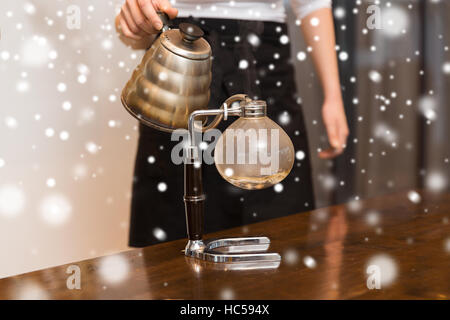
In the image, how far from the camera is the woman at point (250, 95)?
4.39 ft

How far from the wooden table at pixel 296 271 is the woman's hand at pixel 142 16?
1.17ft

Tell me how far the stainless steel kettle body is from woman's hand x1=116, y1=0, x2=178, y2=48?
3.3 inches

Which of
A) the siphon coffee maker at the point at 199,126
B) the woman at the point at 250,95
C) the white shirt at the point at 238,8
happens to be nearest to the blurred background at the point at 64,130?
the woman at the point at 250,95

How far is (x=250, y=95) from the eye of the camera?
1.41 metres

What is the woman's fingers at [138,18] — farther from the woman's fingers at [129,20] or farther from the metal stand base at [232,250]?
the metal stand base at [232,250]

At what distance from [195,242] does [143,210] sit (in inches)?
21.2

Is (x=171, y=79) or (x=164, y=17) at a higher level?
(x=164, y=17)

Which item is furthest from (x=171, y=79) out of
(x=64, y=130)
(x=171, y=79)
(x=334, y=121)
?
(x=64, y=130)

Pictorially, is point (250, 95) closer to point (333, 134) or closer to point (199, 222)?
point (333, 134)

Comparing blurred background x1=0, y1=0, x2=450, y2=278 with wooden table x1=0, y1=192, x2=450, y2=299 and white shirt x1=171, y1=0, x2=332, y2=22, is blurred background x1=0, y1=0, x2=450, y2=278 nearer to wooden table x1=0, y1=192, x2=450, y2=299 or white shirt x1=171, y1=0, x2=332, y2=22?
white shirt x1=171, y1=0, x2=332, y2=22

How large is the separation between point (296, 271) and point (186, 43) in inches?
14.4

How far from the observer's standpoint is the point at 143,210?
1433 mm
